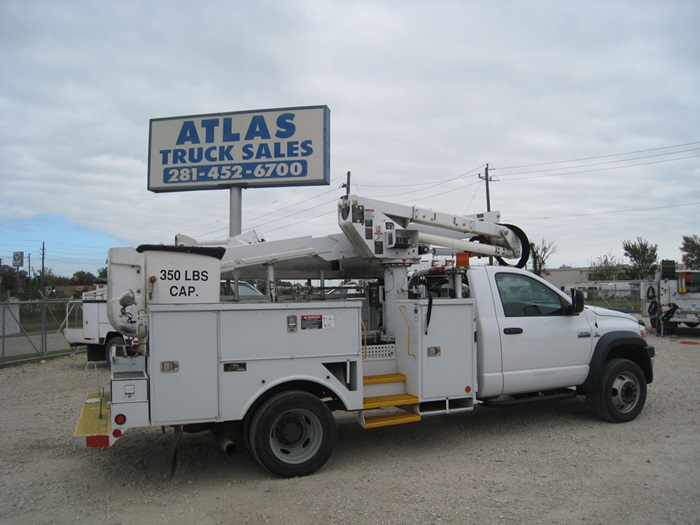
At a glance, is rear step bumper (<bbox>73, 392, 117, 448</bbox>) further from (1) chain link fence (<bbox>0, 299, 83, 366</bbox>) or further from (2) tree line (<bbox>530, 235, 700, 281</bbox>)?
(2) tree line (<bbox>530, 235, 700, 281</bbox>)

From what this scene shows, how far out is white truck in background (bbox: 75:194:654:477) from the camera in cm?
516

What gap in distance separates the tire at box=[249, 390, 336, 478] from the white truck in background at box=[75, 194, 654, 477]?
0.01 metres

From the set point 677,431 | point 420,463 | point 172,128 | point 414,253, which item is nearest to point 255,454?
point 420,463

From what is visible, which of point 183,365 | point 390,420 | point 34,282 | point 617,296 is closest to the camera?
point 183,365

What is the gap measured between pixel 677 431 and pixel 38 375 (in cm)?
1274

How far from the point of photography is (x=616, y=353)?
24.9ft

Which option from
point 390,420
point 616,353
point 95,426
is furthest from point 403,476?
point 616,353

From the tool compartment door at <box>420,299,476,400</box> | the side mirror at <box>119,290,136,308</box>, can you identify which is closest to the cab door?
the tool compartment door at <box>420,299,476,400</box>

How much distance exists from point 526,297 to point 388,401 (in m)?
2.36

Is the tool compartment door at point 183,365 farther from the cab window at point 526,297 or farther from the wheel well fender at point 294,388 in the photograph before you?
the cab window at point 526,297

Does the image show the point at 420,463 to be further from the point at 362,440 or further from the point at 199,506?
the point at 199,506

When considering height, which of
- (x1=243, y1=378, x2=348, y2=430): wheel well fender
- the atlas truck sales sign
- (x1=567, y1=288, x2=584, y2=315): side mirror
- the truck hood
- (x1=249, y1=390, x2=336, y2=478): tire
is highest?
the atlas truck sales sign

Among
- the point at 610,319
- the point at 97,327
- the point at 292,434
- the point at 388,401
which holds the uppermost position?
the point at 610,319

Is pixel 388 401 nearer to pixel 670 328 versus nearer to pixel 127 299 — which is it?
pixel 127 299
